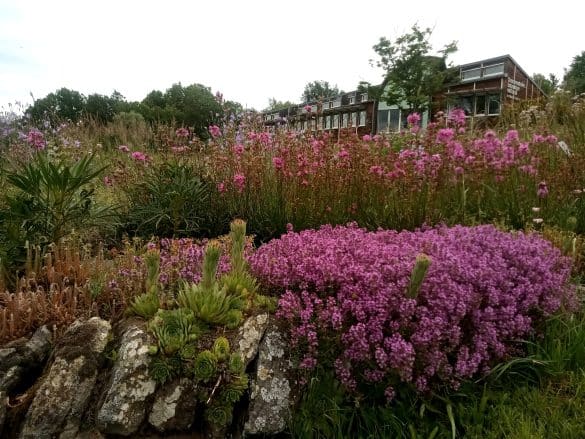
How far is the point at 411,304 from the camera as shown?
7.25 ft

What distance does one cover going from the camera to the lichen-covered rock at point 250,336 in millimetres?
2301

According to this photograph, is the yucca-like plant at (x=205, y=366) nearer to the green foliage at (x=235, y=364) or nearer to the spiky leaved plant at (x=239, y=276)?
the green foliage at (x=235, y=364)

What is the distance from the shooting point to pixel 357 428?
2236mm

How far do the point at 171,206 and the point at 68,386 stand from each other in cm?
251

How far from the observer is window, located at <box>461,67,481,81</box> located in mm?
33500

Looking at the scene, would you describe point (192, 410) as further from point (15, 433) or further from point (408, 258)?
point (408, 258)

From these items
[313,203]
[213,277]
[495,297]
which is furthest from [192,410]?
[313,203]

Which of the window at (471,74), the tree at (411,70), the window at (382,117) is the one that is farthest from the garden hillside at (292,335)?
the window at (471,74)

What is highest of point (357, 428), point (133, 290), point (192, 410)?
point (133, 290)

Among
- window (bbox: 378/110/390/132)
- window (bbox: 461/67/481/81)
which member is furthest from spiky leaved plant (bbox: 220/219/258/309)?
window (bbox: 461/67/481/81)

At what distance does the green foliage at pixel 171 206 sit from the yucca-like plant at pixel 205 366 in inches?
94.8

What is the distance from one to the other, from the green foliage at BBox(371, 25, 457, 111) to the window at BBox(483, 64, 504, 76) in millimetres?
5747

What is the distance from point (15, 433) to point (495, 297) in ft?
9.07

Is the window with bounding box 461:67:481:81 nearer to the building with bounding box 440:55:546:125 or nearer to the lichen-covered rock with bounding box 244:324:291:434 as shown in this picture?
the building with bounding box 440:55:546:125
